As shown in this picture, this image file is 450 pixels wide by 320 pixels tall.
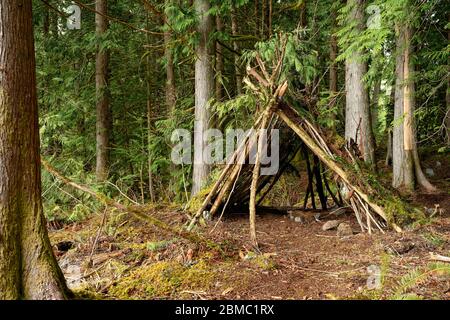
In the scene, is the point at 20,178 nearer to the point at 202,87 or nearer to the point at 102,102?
the point at 202,87

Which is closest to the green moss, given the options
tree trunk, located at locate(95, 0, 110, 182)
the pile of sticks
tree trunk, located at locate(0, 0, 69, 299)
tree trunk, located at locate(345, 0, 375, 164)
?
tree trunk, located at locate(0, 0, 69, 299)

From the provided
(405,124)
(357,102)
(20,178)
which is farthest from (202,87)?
(20,178)

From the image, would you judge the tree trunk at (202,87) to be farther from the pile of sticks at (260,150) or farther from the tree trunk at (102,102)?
the tree trunk at (102,102)

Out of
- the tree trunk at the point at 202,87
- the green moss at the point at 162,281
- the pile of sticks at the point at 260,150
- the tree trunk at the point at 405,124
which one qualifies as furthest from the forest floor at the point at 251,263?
the tree trunk at the point at 405,124

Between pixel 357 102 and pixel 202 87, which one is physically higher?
pixel 202 87

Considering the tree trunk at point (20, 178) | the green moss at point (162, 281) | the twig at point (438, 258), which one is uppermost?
the tree trunk at point (20, 178)

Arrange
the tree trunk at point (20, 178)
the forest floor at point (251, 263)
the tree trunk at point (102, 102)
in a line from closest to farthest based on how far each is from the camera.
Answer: the tree trunk at point (20, 178)
the forest floor at point (251, 263)
the tree trunk at point (102, 102)

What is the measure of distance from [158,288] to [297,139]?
155 inches

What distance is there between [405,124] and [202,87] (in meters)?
4.73

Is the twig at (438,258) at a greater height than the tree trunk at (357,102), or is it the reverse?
the tree trunk at (357,102)

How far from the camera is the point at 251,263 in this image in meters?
4.23

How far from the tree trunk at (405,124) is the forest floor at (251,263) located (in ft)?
11.2

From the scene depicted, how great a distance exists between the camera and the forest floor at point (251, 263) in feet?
11.4
